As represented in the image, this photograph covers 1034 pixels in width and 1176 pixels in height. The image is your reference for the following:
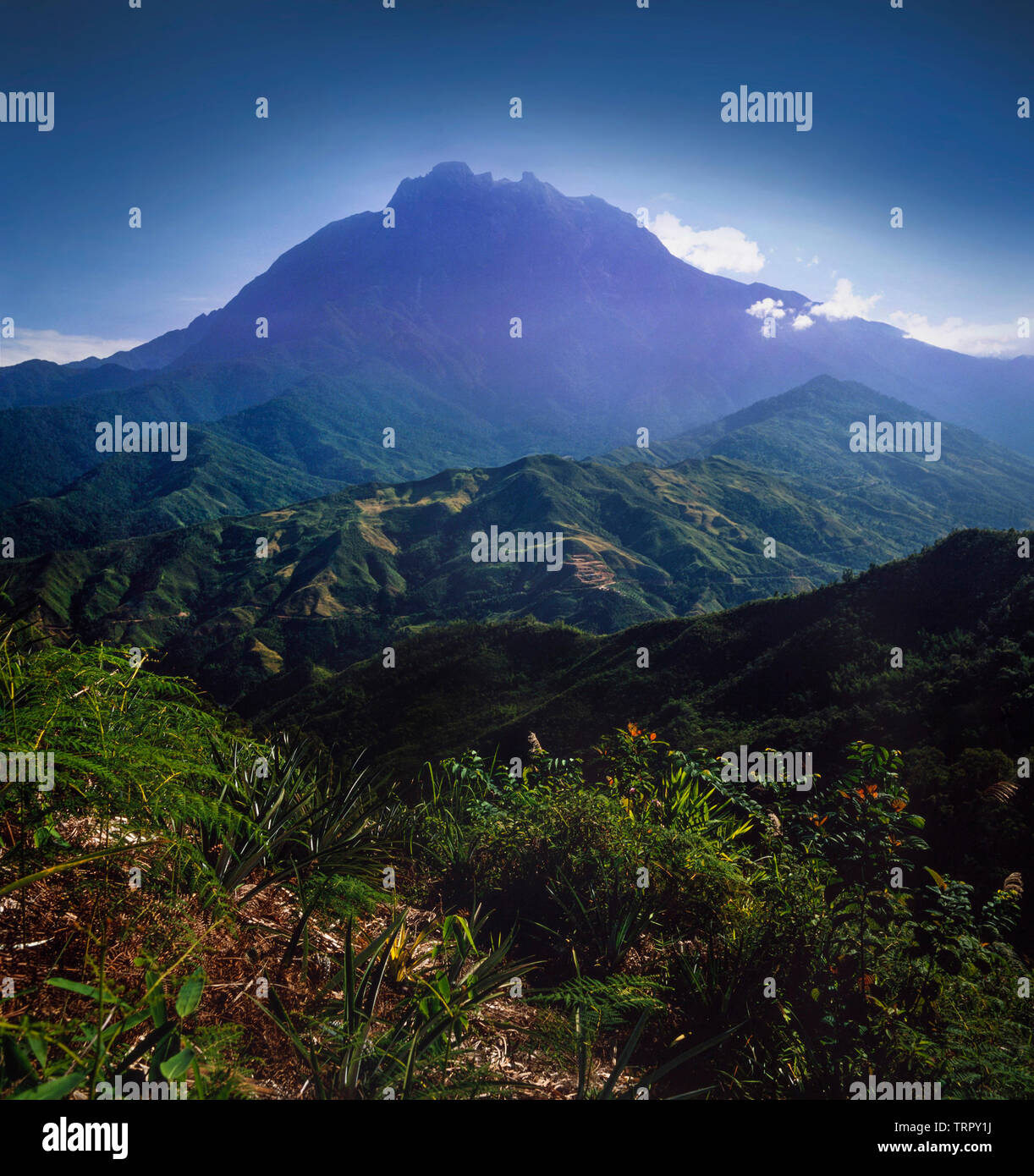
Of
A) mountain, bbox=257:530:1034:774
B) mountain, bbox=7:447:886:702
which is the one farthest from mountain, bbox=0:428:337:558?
mountain, bbox=257:530:1034:774

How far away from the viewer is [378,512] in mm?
129500

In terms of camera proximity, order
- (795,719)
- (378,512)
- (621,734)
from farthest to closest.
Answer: (378,512)
(795,719)
(621,734)

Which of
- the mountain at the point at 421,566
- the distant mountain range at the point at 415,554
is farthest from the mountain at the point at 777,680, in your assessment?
the mountain at the point at 421,566

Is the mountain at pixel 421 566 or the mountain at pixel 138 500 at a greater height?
the mountain at pixel 138 500

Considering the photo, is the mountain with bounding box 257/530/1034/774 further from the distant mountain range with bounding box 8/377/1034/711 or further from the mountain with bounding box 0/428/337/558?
the mountain with bounding box 0/428/337/558

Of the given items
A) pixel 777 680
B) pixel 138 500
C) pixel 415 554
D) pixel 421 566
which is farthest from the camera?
pixel 138 500

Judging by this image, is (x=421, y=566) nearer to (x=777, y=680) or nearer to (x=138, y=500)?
(x=777, y=680)

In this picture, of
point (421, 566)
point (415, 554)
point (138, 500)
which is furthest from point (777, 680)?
point (138, 500)

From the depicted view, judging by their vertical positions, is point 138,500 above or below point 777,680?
above

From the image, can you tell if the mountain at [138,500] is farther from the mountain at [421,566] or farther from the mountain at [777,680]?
the mountain at [777,680]

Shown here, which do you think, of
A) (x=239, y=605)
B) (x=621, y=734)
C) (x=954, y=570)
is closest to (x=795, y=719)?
(x=954, y=570)

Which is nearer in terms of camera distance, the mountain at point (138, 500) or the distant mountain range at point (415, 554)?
the distant mountain range at point (415, 554)

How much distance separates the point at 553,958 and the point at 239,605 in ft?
335
